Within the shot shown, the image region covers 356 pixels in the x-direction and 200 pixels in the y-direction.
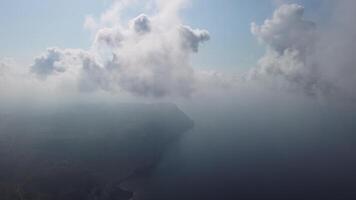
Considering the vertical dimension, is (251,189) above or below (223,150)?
below

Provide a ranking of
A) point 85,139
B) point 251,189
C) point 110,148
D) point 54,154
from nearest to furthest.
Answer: point 251,189 < point 54,154 < point 110,148 < point 85,139

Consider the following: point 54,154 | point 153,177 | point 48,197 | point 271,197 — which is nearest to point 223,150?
point 153,177

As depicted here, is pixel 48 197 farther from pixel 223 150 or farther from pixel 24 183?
pixel 223 150

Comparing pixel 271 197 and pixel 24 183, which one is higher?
pixel 271 197

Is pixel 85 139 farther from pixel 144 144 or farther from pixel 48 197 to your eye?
pixel 48 197

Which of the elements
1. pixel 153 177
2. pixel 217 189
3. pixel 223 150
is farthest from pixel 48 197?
pixel 223 150

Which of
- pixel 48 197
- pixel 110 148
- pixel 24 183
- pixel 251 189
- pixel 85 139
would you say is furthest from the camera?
pixel 85 139

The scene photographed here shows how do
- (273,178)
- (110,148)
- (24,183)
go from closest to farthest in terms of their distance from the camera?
(24,183), (273,178), (110,148)

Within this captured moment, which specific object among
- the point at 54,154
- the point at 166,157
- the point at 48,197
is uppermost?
the point at 166,157

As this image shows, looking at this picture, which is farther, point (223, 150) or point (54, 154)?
point (223, 150)
